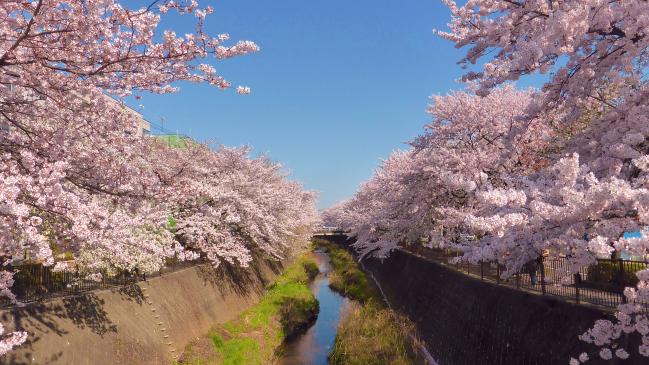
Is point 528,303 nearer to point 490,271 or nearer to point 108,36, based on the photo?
point 490,271

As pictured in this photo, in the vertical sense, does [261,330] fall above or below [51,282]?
below

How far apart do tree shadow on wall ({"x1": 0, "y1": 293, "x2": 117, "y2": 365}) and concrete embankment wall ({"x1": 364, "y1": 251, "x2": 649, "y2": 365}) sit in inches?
453

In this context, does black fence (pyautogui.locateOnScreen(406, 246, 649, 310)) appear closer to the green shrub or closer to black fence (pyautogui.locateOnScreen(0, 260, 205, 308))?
the green shrub

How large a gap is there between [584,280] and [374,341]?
865 centimetres

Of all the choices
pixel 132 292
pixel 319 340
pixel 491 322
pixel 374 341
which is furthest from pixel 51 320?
pixel 319 340

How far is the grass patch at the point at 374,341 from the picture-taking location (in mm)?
16719

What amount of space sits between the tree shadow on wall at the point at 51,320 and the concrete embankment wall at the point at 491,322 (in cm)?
1149

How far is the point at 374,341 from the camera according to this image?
18.4 metres

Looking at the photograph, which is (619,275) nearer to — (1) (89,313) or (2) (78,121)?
(2) (78,121)

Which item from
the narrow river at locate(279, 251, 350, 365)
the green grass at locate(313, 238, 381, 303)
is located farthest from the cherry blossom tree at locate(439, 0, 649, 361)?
the green grass at locate(313, 238, 381, 303)

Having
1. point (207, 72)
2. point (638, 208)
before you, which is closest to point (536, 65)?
point (638, 208)

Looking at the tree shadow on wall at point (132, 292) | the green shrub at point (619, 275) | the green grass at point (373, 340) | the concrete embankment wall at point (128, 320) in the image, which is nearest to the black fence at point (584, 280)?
the green shrub at point (619, 275)

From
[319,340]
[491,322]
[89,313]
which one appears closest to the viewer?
[89,313]

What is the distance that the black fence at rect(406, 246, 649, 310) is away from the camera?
10.1 meters
